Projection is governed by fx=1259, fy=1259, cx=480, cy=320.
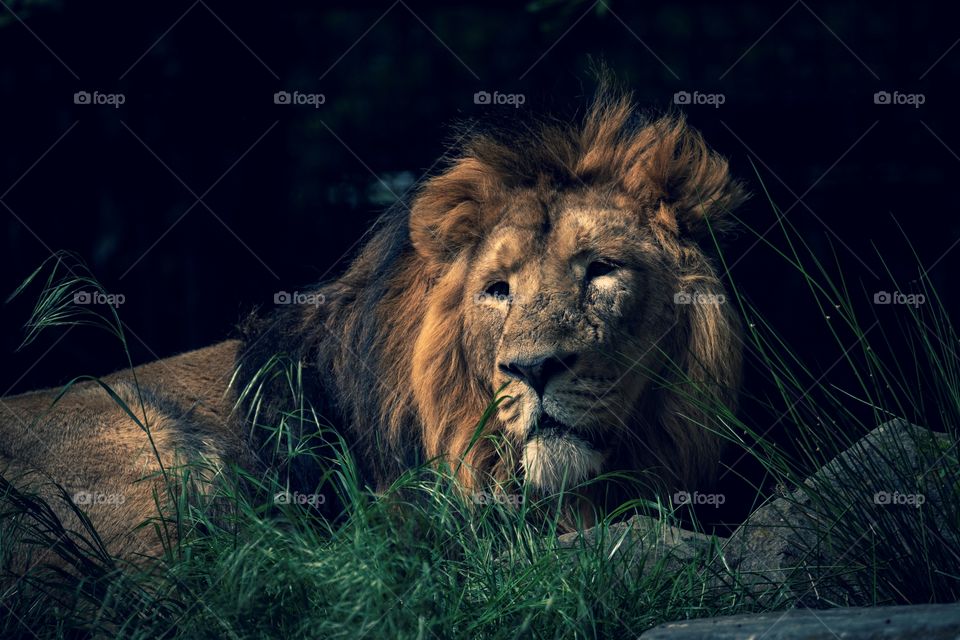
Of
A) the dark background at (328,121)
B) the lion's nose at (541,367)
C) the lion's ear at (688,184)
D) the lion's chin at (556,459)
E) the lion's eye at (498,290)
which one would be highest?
the dark background at (328,121)

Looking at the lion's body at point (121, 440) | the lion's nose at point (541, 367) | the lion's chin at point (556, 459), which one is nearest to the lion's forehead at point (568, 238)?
the lion's nose at point (541, 367)

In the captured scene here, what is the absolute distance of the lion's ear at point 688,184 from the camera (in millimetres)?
4418

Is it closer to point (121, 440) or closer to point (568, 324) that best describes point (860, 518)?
point (568, 324)

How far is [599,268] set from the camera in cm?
428

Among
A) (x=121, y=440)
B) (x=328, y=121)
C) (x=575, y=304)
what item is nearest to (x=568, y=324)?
(x=575, y=304)

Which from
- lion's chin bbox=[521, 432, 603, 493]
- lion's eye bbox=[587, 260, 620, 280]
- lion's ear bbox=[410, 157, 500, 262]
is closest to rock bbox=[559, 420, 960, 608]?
lion's chin bbox=[521, 432, 603, 493]

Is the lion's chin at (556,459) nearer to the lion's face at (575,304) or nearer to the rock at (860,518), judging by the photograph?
the lion's face at (575,304)

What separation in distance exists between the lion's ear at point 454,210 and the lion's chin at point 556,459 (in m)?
0.90

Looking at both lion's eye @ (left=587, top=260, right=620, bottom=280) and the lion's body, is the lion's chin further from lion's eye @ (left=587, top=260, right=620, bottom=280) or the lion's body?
the lion's body

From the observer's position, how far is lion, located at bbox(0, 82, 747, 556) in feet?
13.5

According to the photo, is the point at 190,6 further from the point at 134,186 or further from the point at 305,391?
the point at 305,391

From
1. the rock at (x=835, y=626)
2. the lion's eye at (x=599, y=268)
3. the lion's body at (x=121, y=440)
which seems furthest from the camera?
the lion's body at (x=121, y=440)

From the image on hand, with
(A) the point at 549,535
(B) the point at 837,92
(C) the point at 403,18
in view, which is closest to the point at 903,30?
(B) the point at 837,92

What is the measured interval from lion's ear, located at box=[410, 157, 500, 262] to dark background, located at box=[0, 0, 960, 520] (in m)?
1.22
